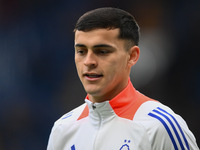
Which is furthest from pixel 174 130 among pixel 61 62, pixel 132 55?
pixel 61 62

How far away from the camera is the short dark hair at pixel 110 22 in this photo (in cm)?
197

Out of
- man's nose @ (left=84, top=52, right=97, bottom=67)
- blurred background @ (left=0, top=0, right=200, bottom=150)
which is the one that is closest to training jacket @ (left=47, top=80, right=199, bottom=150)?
man's nose @ (left=84, top=52, right=97, bottom=67)

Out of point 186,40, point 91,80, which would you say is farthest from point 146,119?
point 186,40

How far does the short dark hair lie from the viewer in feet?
6.45

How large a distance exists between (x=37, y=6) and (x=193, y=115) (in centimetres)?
298

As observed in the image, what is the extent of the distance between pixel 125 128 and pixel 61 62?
3509mm

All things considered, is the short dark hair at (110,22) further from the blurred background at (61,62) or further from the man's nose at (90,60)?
the blurred background at (61,62)

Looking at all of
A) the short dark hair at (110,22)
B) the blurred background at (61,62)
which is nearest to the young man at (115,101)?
the short dark hair at (110,22)

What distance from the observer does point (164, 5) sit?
17.4ft

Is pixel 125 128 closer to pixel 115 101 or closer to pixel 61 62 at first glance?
pixel 115 101

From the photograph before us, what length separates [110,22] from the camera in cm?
197

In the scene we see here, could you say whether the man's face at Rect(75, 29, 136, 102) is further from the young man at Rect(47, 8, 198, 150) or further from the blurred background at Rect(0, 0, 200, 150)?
the blurred background at Rect(0, 0, 200, 150)

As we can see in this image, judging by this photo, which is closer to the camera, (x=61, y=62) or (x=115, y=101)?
(x=115, y=101)

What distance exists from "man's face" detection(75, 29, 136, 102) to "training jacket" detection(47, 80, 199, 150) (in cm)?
14
